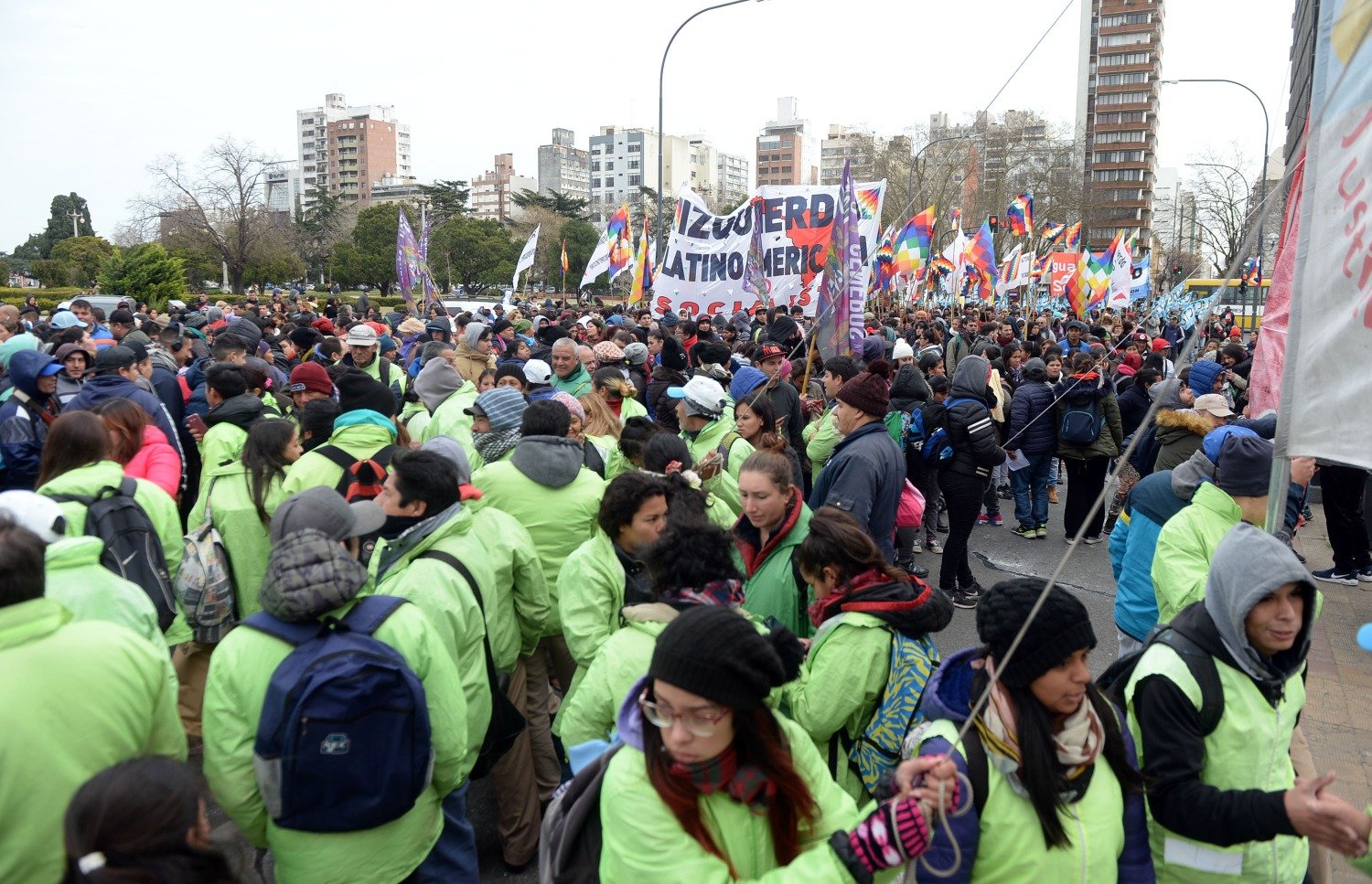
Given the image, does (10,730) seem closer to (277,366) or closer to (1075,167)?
(277,366)

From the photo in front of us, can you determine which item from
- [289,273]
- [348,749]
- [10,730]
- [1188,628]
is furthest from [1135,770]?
[289,273]

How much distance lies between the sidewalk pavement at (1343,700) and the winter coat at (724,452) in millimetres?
2786

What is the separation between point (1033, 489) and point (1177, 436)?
3.41 metres

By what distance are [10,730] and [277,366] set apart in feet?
25.4

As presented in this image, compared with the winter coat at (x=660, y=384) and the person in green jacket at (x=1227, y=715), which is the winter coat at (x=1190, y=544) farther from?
the winter coat at (x=660, y=384)

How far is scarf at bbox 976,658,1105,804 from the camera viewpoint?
2.04 metres

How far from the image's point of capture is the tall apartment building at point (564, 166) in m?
158

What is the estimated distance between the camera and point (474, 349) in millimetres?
8719

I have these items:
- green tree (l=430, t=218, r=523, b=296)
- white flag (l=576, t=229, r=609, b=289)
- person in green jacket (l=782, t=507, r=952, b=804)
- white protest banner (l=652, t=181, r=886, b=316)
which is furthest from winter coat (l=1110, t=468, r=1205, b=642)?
green tree (l=430, t=218, r=523, b=296)

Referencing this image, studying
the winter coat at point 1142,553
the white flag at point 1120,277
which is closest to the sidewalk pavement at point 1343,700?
the winter coat at point 1142,553

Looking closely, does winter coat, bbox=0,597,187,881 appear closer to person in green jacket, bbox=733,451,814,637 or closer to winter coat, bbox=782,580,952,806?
winter coat, bbox=782,580,952,806

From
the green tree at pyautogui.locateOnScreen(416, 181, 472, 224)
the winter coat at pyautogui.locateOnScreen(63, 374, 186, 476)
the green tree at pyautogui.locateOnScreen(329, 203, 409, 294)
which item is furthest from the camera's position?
the green tree at pyautogui.locateOnScreen(416, 181, 472, 224)

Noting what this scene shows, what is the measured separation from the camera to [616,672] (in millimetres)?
2750

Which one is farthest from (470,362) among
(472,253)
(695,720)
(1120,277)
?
(472,253)
